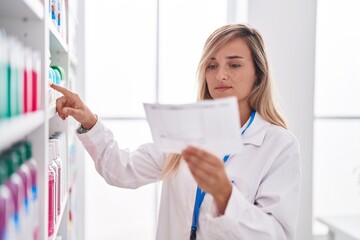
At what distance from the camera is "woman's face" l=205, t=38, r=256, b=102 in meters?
1.55

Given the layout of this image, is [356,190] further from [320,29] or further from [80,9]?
[80,9]

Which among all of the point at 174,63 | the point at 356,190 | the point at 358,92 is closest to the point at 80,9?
the point at 174,63

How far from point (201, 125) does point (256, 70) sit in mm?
777

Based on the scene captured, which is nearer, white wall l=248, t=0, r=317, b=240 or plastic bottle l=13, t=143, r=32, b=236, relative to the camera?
plastic bottle l=13, t=143, r=32, b=236

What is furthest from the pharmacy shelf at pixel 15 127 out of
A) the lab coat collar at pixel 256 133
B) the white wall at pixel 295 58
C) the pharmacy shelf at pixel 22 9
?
the white wall at pixel 295 58

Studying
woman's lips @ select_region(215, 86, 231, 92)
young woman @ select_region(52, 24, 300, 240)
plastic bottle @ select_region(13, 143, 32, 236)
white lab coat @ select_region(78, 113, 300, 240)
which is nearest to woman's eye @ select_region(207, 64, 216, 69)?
young woman @ select_region(52, 24, 300, 240)

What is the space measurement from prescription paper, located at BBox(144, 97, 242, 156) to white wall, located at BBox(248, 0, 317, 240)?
209 centimetres

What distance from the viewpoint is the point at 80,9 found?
9.59 feet

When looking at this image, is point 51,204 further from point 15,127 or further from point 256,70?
point 256,70

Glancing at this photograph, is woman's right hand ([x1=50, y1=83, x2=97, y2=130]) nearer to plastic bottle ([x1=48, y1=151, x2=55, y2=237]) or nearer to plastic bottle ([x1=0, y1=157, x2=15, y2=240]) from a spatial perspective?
plastic bottle ([x1=48, y1=151, x2=55, y2=237])

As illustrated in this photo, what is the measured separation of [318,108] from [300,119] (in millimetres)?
353

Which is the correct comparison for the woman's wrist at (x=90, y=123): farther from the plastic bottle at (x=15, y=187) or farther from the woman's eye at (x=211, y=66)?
the plastic bottle at (x=15, y=187)

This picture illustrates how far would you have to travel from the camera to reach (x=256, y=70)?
5.42ft

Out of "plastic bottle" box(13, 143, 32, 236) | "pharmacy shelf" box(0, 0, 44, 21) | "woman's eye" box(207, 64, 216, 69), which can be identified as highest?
"pharmacy shelf" box(0, 0, 44, 21)
